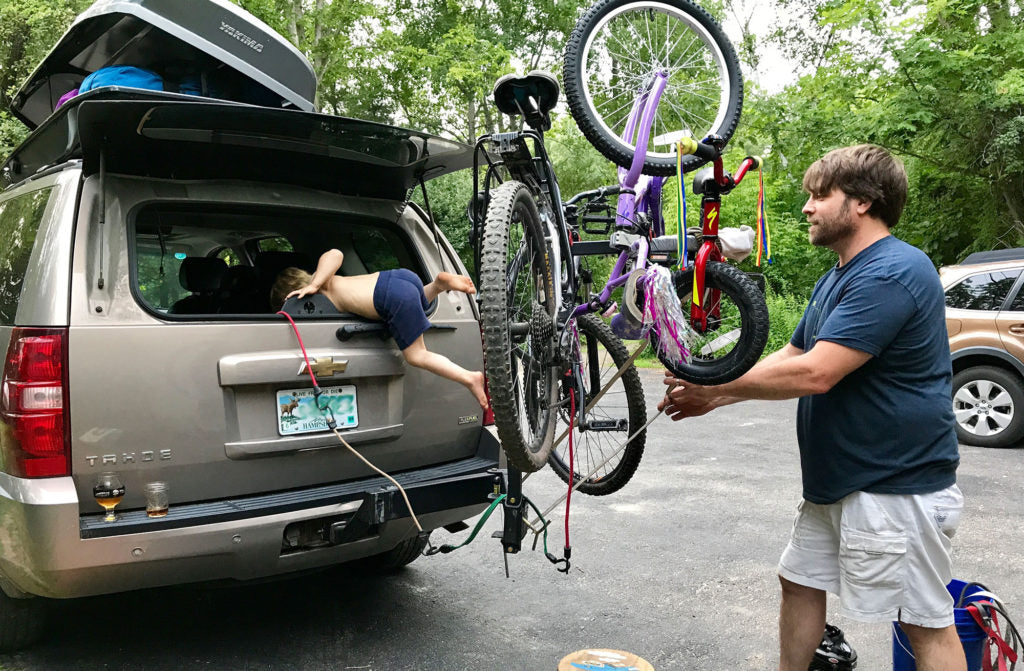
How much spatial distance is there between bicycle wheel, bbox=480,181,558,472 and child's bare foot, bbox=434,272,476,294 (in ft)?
1.79

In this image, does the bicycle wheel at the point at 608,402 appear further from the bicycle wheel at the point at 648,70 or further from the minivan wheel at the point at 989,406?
the minivan wheel at the point at 989,406

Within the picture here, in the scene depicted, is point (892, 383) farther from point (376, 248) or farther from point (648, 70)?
point (376, 248)

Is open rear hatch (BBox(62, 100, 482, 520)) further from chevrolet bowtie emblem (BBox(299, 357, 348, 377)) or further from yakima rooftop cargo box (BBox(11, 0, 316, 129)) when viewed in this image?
yakima rooftop cargo box (BBox(11, 0, 316, 129))

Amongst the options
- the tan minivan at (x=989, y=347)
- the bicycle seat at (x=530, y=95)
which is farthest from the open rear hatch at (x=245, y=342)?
the tan minivan at (x=989, y=347)

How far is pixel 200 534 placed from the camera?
285cm

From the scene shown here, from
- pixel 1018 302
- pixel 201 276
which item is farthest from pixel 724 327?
pixel 1018 302

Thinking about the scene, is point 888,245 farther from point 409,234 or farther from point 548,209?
point 409,234

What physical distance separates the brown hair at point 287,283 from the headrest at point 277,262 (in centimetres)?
29

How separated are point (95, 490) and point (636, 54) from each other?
276cm

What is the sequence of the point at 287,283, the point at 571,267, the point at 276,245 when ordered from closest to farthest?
the point at 571,267 < the point at 287,283 < the point at 276,245

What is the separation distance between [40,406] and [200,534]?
70 cm

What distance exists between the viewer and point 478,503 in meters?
3.49

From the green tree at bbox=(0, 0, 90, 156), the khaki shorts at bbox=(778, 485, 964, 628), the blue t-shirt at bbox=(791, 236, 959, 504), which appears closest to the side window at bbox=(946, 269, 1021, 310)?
the blue t-shirt at bbox=(791, 236, 959, 504)

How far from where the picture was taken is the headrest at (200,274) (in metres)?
3.76
